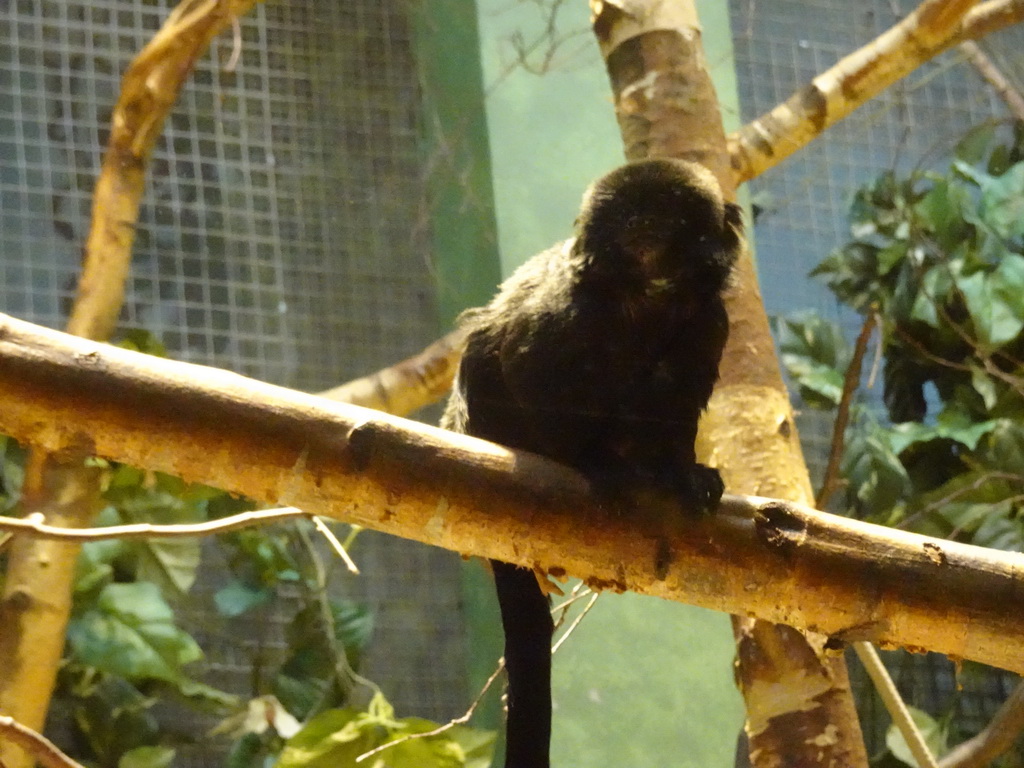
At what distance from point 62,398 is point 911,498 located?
309cm

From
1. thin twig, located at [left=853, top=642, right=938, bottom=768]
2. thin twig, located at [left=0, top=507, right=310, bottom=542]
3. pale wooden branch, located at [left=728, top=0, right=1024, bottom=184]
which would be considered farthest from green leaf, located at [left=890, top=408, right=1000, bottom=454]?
thin twig, located at [left=0, top=507, right=310, bottom=542]

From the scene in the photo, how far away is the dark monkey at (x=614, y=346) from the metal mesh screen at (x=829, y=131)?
7.14ft

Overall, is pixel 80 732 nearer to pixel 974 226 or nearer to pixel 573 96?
pixel 573 96

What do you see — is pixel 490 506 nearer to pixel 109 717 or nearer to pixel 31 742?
pixel 31 742

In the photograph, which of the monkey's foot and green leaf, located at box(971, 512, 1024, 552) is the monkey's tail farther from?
green leaf, located at box(971, 512, 1024, 552)

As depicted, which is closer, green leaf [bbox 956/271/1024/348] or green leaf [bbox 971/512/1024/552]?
green leaf [bbox 971/512/1024/552]

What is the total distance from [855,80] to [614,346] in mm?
1583

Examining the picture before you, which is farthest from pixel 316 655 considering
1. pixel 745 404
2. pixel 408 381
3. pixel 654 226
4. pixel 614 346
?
pixel 654 226

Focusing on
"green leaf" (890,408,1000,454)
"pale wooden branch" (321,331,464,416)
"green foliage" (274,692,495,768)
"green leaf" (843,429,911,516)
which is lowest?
"green foliage" (274,692,495,768)

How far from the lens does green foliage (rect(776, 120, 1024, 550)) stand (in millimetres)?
3613

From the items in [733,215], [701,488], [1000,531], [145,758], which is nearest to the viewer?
[701,488]

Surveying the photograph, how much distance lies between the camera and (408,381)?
3000 millimetres

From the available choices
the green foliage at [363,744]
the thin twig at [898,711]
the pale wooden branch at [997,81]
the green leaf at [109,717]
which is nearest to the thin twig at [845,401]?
the thin twig at [898,711]

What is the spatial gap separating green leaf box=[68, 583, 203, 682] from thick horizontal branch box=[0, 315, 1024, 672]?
5.40 feet
